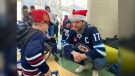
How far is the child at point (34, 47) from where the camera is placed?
3.06ft

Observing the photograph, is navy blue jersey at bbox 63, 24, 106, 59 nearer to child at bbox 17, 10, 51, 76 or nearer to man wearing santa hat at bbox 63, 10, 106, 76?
man wearing santa hat at bbox 63, 10, 106, 76

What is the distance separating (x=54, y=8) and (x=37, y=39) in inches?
106

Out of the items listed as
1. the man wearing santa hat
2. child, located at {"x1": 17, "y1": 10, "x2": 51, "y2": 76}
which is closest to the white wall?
the man wearing santa hat

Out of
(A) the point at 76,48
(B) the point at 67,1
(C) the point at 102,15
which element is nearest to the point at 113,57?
(A) the point at 76,48

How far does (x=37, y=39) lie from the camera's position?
97 centimetres

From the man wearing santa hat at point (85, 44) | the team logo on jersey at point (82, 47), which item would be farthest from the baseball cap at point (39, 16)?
the team logo on jersey at point (82, 47)

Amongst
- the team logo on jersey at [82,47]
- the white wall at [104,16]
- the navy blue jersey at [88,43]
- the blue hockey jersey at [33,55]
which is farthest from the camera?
the white wall at [104,16]

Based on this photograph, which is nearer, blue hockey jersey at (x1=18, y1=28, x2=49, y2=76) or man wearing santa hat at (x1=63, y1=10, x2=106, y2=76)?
blue hockey jersey at (x1=18, y1=28, x2=49, y2=76)

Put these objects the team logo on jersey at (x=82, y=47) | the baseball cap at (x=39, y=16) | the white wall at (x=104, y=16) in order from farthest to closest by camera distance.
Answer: the white wall at (x=104, y=16), the team logo on jersey at (x=82, y=47), the baseball cap at (x=39, y=16)

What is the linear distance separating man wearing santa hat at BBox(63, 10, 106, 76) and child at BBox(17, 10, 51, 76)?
2.08 feet

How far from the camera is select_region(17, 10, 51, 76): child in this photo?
93 cm

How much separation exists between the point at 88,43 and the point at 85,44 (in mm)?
41

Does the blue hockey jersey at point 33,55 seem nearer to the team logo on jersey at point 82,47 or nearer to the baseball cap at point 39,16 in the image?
the baseball cap at point 39,16

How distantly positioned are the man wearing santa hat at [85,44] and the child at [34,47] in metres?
0.63
